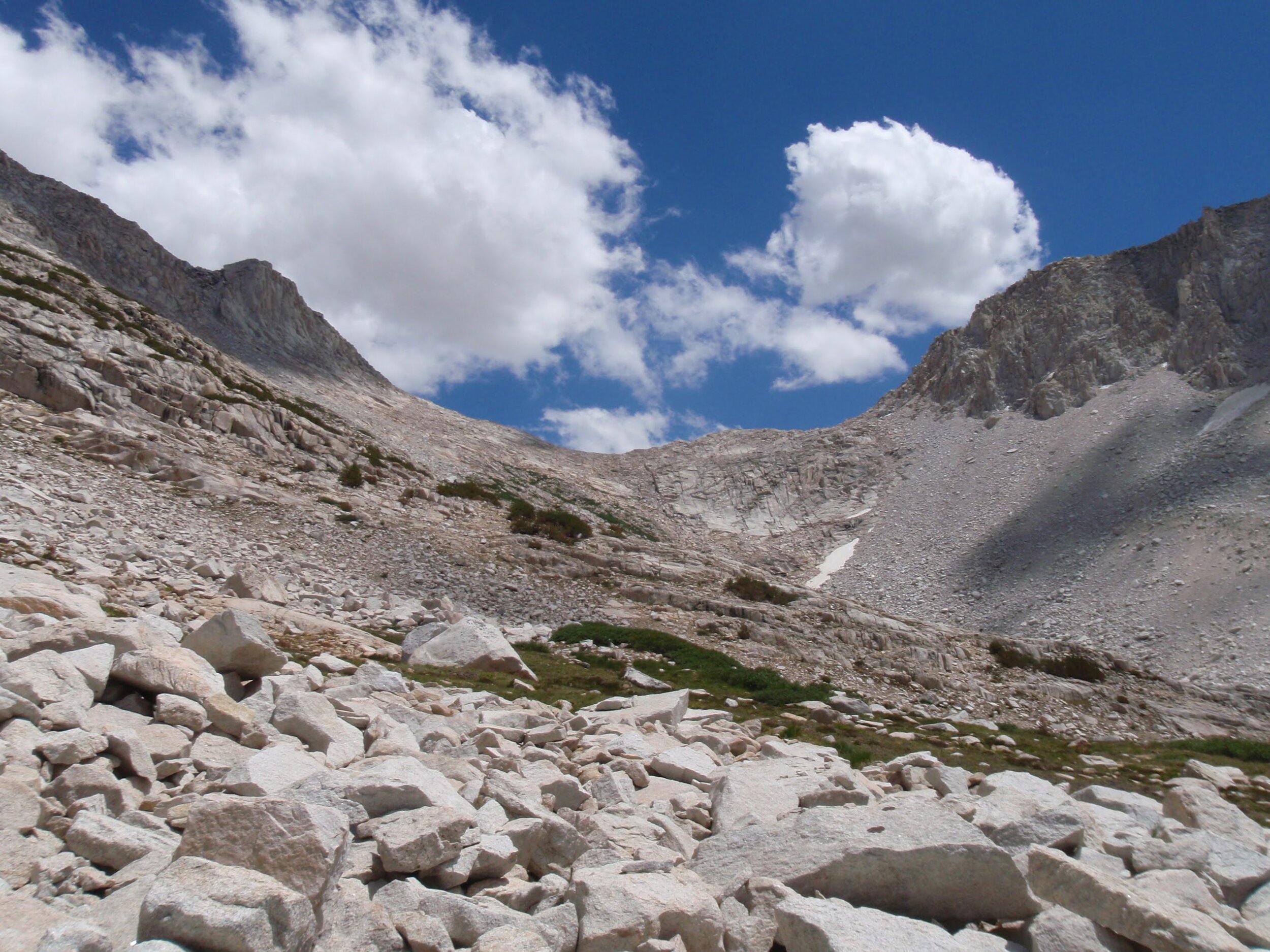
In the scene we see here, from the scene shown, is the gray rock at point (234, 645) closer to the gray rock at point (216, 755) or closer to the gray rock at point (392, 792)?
the gray rock at point (216, 755)

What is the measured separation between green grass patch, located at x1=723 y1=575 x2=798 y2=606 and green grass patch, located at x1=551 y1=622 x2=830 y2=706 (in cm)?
780

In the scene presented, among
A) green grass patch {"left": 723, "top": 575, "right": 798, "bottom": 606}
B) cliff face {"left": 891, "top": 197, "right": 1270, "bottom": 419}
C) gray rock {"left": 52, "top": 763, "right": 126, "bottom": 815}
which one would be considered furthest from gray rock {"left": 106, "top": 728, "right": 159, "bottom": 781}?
cliff face {"left": 891, "top": 197, "right": 1270, "bottom": 419}

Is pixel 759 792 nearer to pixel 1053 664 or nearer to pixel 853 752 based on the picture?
pixel 853 752

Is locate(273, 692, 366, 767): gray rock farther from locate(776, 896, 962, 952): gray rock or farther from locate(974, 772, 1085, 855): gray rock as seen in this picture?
locate(974, 772, 1085, 855): gray rock

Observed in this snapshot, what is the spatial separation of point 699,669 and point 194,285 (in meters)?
71.1

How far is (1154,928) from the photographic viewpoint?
13.9 ft

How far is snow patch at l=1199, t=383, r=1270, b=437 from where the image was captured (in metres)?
57.3

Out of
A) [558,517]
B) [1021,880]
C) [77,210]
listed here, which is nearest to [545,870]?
[1021,880]

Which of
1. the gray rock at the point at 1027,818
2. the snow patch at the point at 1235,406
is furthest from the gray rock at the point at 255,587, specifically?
the snow patch at the point at 1235,406

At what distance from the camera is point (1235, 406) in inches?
2334

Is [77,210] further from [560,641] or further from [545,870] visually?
→ [545,870]

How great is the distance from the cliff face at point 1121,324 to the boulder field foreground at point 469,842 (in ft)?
247

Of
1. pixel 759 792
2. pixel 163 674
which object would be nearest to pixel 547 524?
pixel 759 792

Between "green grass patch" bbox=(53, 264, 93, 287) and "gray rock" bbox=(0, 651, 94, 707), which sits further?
"green grass patch" bbox=(53, 264, 93, 287)
